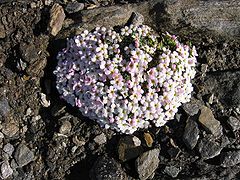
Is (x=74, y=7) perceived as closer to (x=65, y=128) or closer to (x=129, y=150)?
(x=65, y=128)

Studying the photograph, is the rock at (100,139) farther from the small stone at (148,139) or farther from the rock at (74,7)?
the rock at (74,7)

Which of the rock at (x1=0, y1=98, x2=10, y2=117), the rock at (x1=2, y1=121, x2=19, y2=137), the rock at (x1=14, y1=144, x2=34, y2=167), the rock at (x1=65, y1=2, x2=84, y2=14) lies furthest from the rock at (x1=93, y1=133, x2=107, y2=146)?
the rock at (x1=65, y1=2, x2=84, y2=14)

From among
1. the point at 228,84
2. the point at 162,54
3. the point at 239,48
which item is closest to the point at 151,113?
the point at 162,54

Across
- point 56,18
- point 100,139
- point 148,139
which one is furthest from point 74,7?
point 148,139

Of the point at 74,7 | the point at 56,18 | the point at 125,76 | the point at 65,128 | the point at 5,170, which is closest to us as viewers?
the point at 125,76

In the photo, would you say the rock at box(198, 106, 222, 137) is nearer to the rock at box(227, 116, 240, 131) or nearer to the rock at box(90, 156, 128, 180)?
the rock at box(227, 116, 240, 131)
